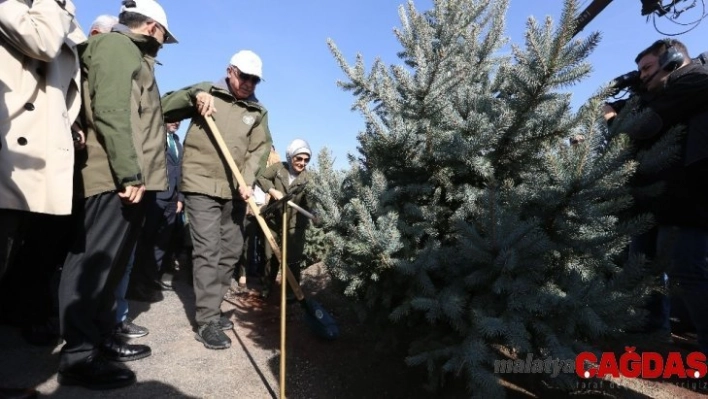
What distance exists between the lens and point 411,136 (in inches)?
91.7

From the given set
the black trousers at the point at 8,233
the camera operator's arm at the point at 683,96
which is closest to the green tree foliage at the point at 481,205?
the camera operator's arm at the point at 683,96

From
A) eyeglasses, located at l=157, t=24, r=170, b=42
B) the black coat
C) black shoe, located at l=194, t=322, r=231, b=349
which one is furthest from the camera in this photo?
the black coat

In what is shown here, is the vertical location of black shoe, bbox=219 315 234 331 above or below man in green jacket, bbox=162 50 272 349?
below

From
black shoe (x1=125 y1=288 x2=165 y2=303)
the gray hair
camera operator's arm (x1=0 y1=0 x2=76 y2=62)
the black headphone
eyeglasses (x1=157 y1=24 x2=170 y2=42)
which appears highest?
the gray hair

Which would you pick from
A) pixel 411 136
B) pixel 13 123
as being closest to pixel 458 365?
pixel 411 136

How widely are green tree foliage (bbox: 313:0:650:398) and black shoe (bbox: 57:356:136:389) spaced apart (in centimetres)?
136

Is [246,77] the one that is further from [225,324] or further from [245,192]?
[225,324]

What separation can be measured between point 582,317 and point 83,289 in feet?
8.33

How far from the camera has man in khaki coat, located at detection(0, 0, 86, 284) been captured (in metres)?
1.77

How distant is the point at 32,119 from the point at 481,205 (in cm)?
223

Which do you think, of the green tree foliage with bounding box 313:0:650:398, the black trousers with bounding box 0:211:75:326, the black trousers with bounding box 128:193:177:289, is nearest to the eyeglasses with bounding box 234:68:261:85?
the green tree foliage with bounding box 313:0:650:398

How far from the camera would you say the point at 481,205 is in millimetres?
2039

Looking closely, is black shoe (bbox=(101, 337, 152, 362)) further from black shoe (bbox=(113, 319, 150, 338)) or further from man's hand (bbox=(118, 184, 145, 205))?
man's hand (bbox=(118, 184, 145, 205))

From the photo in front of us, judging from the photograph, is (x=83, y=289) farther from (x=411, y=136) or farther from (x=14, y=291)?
(x=411, y=136)
